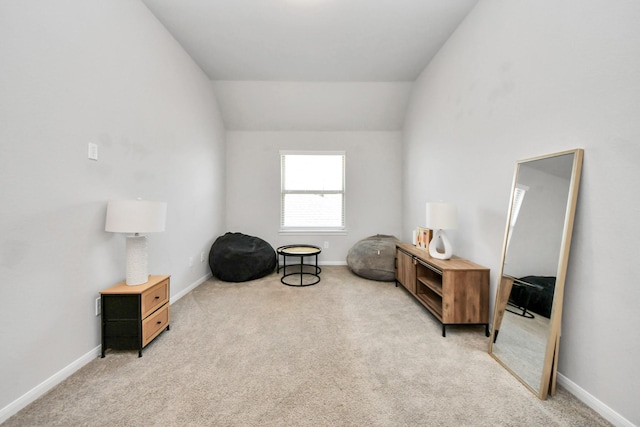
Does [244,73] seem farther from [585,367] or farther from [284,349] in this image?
[585,367]

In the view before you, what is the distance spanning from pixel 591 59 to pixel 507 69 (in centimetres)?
67

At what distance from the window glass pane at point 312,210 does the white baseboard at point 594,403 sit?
340 cm

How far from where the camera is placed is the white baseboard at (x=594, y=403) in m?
1.23

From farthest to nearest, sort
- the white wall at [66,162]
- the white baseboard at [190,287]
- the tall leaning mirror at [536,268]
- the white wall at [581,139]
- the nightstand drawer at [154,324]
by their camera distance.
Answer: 1. the white baseboard at [190,287]
2. the nightstand drawer at [154,324]
3. the tall leaning mirror at [536,268]
4. the white wall at [66,162]
5. the white wall at [581,139]

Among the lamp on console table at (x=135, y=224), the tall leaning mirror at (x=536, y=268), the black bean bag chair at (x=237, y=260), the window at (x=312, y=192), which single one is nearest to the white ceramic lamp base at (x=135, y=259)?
the lamp on console table at (x=135, y=224)

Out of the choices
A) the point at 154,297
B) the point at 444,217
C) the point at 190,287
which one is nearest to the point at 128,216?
the point at 154,297

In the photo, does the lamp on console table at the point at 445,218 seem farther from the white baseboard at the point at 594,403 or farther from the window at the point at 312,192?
the window at the point at 312,192

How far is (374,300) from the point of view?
294 cm

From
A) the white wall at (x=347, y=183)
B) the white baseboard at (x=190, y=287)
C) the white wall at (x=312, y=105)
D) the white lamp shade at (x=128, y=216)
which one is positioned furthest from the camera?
the white wall at (x=347, y=183)

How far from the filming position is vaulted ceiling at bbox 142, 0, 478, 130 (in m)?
2.40

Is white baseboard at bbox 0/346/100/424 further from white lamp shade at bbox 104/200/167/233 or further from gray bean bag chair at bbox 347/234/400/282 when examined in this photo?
gray bean bag chair at bbox 347/234/400/282

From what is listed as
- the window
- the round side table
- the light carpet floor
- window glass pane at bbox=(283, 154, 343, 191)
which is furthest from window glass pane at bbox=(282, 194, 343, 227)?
the light carpet floor

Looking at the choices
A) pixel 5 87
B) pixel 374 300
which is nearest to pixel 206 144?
pixel 5 87

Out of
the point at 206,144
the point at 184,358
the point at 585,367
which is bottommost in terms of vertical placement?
the point at 184,358
